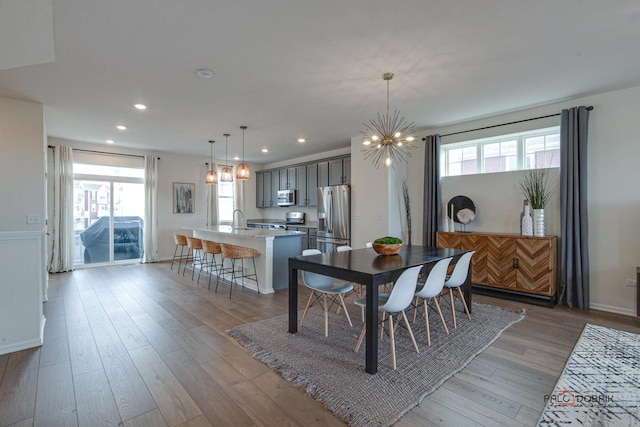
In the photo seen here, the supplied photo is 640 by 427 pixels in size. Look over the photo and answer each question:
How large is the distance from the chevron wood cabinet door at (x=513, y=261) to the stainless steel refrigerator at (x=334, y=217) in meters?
2.06

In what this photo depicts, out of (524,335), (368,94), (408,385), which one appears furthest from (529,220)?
(408,385)

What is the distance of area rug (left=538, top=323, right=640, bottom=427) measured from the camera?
1.90 metres

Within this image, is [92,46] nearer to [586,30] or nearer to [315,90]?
[315,90]

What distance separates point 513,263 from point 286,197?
5.26m

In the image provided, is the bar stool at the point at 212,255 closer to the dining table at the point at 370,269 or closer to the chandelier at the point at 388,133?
the dining table at the point at 370,269

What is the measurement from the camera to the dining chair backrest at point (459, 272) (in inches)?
129

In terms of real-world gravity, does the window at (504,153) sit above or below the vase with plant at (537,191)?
above

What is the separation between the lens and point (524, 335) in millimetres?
3115

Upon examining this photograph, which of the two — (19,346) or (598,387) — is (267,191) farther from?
(598,387)

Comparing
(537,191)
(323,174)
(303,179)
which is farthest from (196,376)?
(303,179)

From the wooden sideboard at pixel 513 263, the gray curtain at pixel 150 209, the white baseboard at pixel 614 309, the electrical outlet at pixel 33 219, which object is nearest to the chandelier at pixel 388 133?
the wooden sideboard at pixel 513 263

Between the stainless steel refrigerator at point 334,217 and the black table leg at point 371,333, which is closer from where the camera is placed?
the black table leg at point 371,333

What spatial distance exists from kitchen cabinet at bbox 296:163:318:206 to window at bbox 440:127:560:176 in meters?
2.97

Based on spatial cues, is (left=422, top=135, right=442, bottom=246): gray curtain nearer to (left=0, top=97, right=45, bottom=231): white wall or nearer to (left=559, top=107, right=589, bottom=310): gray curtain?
(left=559, top=107, right=589, bottom=310): gray curtain
